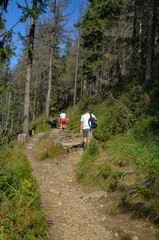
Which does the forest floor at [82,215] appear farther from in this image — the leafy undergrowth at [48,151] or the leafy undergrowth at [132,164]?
the leafy undergrowth at [48,151]

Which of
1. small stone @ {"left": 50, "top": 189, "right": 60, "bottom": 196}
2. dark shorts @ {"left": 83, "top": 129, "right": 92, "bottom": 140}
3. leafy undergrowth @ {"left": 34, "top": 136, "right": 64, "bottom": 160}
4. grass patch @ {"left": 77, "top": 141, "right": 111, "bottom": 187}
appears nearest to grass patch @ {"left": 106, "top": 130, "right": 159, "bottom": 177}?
grass patch @ {"left": 77, "top": 141, "right": 111, "bottom": 187}

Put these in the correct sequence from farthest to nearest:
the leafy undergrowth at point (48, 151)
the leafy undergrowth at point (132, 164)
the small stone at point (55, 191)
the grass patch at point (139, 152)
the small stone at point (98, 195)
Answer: the leafy undergrowth at point (48, 151), the small stone at point (55, 191), the small stone at point (98, 195), the grass patch at point (139, 152), the leafy undergrowth at point (132, 164)

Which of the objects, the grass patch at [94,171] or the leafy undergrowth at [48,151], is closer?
the grass patch at [94,171]

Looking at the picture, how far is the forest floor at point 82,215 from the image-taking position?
285cm

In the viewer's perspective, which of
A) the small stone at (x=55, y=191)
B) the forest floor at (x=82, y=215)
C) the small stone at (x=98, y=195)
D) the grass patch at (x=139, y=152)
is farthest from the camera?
the small stone at (x=55, y=191)

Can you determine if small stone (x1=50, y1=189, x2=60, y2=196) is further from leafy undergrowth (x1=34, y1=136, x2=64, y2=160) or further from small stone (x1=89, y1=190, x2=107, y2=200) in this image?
leafy undergrowth (x1=34, y1=136, x2=64, y2=160)

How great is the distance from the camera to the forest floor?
285cm

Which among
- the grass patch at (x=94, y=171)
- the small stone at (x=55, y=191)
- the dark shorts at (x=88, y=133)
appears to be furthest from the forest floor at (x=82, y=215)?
the dark shorts at (x=88, y=133)

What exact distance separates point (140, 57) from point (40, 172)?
12377 mm

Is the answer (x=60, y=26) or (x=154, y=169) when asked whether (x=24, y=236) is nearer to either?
(x=154, y=169)

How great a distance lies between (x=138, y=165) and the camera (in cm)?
420

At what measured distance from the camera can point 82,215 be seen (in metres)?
3.58

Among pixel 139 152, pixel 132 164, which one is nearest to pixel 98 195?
pixel 132 164

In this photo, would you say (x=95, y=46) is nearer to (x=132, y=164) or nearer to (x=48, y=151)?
(x=48, y=151)
